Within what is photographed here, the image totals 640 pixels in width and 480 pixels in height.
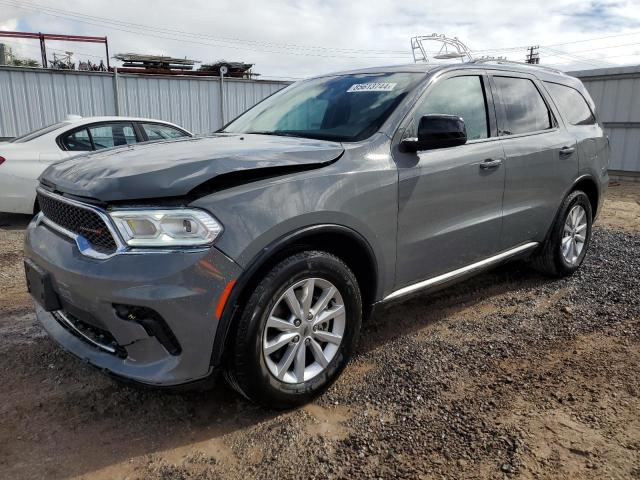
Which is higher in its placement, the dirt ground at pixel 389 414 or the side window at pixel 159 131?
the side window at pixel 159 131

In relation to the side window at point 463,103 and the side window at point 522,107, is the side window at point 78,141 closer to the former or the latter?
the side window at point 463,103

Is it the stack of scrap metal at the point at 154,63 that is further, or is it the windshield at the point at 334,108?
the stack of scrap metal at the point at 154,63

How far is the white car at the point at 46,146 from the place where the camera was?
20.6ft

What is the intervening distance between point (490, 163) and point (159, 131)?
5299 millimetres

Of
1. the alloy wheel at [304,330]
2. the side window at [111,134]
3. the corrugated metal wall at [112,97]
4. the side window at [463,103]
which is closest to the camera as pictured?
the alloy wheel at [304,330]

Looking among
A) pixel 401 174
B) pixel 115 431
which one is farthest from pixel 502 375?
pixel 115 431

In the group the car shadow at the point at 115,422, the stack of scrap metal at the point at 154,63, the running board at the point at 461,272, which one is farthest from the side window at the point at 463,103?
the stack of scrap metal at the point at 154,63

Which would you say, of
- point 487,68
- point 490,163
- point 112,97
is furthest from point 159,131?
point 112,97

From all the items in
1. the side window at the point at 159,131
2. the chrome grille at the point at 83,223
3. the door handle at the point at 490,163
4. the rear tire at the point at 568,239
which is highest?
the side window at the point at 159,131

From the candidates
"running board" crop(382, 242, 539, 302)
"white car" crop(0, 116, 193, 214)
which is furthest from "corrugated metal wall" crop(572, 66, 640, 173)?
"white car" crop(0, 116, 193, 214)

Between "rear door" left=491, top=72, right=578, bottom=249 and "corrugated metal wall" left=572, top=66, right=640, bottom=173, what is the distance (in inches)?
365

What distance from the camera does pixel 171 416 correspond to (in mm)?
2596

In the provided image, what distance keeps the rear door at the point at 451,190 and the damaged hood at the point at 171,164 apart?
22.7 inches

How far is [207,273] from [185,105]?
13076mm
